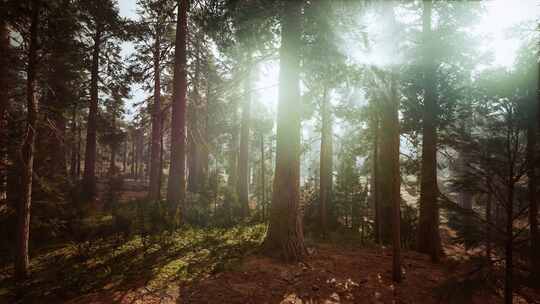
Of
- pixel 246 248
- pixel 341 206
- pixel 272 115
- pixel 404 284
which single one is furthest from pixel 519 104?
pixel 272 115

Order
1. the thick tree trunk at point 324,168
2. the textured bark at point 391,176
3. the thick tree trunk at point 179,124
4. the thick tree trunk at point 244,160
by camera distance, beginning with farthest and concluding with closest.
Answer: the thick tree trunk at point 244,160, the thick tree trunk at point 324,168, the thick tree trunk at point 179,124, the textured bark at point 391,176

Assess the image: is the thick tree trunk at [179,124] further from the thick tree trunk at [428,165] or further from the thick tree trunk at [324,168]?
the thick tree trunk at [428,165]

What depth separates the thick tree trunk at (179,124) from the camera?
1188cm

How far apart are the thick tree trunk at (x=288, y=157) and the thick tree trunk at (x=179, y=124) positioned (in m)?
5.57

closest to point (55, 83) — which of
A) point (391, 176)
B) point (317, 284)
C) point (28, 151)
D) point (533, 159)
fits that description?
point (28, 151)

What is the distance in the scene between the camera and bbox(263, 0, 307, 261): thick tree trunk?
7.90 metres

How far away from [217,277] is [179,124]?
7.53m

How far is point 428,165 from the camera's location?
10391 mm

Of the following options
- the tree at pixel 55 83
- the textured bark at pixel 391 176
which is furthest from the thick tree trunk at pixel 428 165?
the tree at pixel 55 83

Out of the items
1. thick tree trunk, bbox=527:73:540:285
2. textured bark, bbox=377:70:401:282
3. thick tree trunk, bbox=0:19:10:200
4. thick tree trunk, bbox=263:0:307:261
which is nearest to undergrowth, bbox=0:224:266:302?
thick tree trunk, bbox=263:0:307:261

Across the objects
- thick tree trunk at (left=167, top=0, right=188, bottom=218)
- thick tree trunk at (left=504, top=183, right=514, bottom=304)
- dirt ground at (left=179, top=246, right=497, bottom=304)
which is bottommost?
dirt ground at (left=179, top=246, right=497, bottom=304)

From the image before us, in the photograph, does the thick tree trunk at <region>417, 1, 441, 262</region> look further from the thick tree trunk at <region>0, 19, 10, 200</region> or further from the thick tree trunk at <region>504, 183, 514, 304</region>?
the thick tree trunk at <region>0, 19, 10, 200</region>

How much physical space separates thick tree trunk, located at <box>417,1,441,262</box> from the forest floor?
3.20 feet

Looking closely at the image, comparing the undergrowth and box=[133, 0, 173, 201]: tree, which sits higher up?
box=[133, 0, 173, 201]: tree
